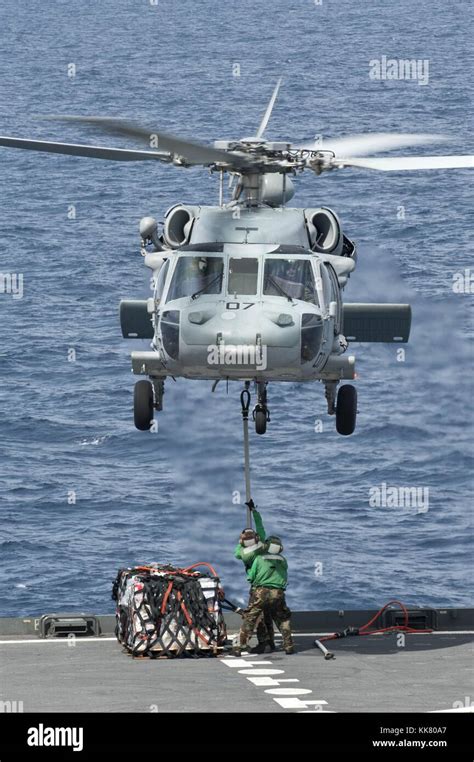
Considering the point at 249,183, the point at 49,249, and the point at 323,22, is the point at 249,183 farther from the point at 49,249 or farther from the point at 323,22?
the point at 323,22

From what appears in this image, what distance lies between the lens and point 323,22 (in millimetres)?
149750

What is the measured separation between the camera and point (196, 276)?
27.7 m

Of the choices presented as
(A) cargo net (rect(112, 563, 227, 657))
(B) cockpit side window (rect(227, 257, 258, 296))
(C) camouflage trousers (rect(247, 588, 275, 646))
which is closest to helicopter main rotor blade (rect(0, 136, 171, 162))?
(B) cockpit side window (rect(227, 257, 258, 296))

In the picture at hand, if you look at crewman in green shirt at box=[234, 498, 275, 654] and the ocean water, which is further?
the ocean water

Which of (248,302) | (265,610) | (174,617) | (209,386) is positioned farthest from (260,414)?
(209,386)

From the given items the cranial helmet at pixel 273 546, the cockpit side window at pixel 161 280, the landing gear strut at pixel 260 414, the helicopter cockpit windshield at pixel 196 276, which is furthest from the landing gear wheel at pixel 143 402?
the cranial helmet at pixel 273 546

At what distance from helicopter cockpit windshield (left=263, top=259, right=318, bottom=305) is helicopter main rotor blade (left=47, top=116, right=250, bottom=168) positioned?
6.07 ft

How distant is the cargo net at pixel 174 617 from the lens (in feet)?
90.9

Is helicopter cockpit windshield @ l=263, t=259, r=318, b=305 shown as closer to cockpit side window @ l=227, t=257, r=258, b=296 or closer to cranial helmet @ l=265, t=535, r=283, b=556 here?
cockpit side window @ l=227, t=257, r=258, b=296

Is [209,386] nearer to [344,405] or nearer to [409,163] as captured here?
[344,405]

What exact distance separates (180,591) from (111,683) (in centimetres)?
284

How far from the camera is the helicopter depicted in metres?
26.7

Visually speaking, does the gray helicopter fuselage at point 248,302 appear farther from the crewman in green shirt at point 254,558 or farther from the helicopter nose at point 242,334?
the crewman in green shirt at point 254,558

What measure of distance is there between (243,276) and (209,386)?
1426 inches
